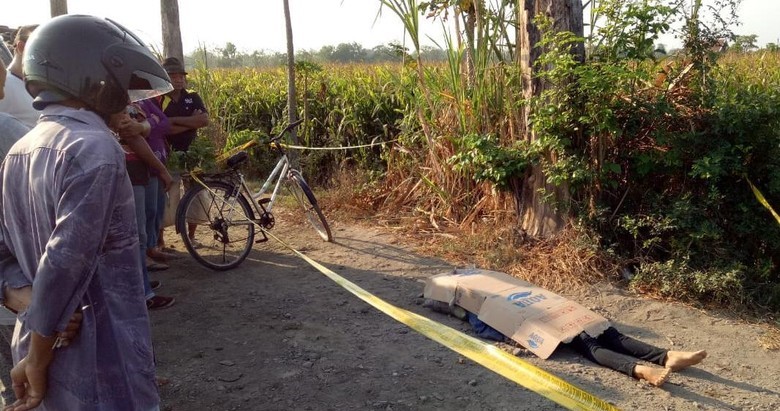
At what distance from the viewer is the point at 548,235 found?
5.73m

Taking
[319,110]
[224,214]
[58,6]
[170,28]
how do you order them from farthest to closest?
[319,110], [170,28], [58,6], [224,214]

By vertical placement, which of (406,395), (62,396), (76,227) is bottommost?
(406,395)

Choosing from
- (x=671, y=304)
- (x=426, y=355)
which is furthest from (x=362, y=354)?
(x=671, y=304)

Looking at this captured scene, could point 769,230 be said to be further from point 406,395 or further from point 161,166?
point 161,166

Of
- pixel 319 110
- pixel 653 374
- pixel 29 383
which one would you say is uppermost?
pixel 319 110

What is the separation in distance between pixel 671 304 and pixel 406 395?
2333 mm

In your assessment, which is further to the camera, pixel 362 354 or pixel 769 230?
pixel 769 230

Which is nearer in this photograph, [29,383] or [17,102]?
[29,383]

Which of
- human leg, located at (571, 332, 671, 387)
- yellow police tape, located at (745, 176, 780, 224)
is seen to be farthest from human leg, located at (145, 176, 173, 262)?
yellow police tape, located at (745, 176, 780, 224)

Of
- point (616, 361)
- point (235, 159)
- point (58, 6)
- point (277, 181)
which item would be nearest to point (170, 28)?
point (58, 6)

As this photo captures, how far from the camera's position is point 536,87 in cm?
569

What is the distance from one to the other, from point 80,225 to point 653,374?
3.11 m

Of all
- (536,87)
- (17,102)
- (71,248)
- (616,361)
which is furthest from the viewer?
(536,87)

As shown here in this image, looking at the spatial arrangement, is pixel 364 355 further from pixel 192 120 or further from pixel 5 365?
pixel 192 120
